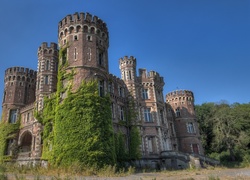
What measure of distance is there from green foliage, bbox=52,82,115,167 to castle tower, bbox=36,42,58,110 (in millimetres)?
10642

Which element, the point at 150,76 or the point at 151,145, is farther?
the point at 150,76

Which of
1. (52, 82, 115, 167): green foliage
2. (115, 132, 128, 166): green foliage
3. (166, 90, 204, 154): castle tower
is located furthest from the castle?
(166, 90, 204, 154): castle tower

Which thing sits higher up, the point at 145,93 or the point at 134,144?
the point at 145,93

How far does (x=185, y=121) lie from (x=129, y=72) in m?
17.7

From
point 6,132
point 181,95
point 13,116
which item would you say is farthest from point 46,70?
point 181,95

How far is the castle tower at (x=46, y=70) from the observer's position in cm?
3409

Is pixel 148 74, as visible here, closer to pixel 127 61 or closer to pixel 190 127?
pixel 127 61

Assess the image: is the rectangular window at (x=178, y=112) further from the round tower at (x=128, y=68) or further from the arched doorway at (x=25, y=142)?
the arched doorway at (x=25, y=142)

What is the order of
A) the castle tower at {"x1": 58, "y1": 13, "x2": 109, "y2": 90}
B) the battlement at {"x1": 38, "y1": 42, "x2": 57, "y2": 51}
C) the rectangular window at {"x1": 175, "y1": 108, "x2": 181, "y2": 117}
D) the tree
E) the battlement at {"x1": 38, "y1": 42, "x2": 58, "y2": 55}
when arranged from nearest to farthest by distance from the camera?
the castle tower at {"x1": 58, "y1": 13, "x2": 109, "y2": 90}, the battlement at {"x1": 38, "y1": 42, "x2": 58, "y2": 55}, the battlement at {"x1": 38, "y1": 42, "x2": 57, "y2": 51}, the rectangular window at {"x1": 175, "y1": 108, "x2": 181, "y2": 117}, the tree

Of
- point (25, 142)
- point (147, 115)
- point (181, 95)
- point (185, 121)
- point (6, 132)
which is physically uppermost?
point (181, 95)

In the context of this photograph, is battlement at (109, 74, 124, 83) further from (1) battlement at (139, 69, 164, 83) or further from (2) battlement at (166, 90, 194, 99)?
(2) battlement at (166, 90, 194, 99)

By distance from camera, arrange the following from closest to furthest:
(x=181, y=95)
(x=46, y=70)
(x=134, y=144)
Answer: (x=134, y=144), (x=46, y=70), (x=181, y=95)

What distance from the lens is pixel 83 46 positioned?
1049 inches

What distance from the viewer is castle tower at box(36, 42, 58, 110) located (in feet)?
112
